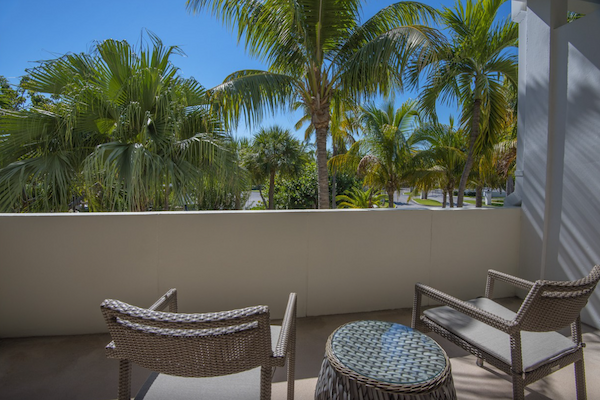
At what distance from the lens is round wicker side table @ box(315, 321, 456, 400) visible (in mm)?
1293

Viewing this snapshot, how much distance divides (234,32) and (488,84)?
511 centimetres

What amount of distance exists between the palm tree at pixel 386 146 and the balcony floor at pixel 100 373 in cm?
954

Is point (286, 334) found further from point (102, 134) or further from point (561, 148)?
point (102, 134)

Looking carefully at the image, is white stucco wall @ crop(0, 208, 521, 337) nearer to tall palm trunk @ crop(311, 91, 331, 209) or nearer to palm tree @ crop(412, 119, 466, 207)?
tall palm trunk @ crop(311, 91, 331, 209)

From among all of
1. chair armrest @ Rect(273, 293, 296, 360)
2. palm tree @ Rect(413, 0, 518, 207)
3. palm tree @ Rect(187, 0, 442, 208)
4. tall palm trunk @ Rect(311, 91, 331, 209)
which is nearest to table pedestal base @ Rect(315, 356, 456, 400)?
chair armrest @ Rect(273, 293, 296, 360)

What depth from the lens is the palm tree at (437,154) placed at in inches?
469

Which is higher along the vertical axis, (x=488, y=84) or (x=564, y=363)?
(x=488, y=84)

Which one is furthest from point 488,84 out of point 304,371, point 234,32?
point 304,371

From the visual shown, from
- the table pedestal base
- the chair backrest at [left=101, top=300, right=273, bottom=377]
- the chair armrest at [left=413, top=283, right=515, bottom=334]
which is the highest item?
the chair backrest at [left=101, top=300, right=273, bottom=377]

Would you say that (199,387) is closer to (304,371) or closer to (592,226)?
(304,371)

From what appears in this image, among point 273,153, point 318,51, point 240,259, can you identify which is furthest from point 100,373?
point 273,153

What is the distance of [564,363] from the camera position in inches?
68.6

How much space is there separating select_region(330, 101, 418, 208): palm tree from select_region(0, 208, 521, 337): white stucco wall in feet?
27.8

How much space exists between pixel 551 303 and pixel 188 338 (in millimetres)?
1668
